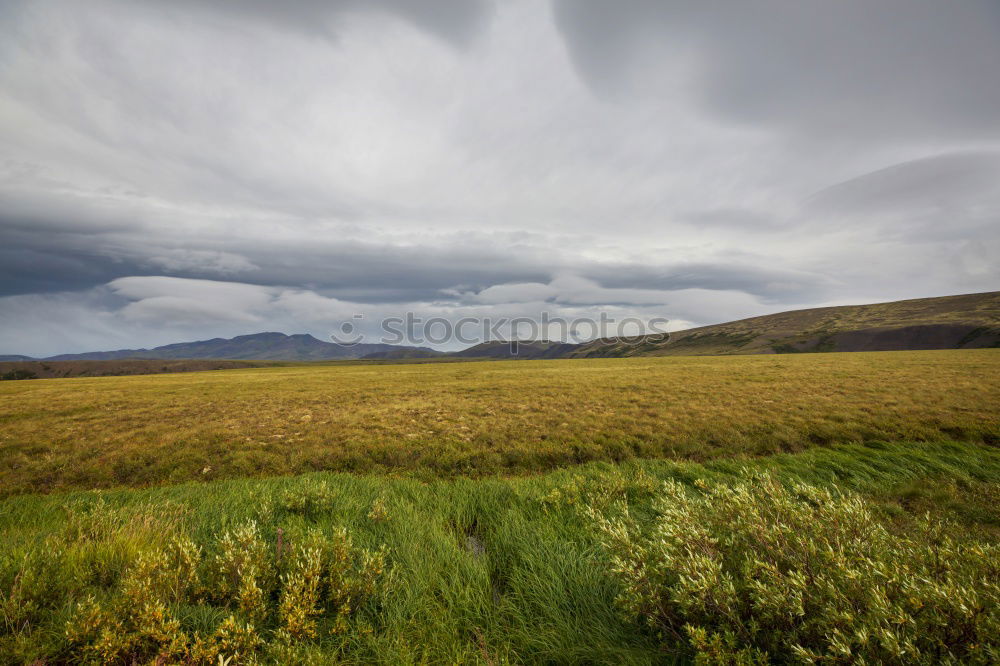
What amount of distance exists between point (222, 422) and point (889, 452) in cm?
2851

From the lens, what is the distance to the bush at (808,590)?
2.69 meters

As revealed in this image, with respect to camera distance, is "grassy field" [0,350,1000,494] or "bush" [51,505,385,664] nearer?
"bush" [51,505,385,664]

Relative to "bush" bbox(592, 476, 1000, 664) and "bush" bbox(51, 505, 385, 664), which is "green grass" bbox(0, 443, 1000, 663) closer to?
"bush" bbox(51, 505, 385, 664)

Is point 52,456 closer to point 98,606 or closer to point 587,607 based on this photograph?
point 98,606

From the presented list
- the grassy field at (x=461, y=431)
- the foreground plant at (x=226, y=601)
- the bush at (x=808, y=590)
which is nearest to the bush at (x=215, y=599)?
the foreground plant at (x=226, y=601)

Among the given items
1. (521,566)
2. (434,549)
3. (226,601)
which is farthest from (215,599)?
(521,566)

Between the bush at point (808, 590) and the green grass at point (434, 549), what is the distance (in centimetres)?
50

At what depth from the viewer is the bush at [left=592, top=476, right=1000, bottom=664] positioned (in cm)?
269

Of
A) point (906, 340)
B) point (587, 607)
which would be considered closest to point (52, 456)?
point (587, 607)

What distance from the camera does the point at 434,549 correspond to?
18.1ft

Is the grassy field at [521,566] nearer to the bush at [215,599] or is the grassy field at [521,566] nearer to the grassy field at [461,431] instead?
the bush at [215,599]

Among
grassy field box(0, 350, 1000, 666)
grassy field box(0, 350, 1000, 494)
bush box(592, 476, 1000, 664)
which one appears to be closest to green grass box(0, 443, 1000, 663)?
grassy field box(0, 350, 1000, 666)

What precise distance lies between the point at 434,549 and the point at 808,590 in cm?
442

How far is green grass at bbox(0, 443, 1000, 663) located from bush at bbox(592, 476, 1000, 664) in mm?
503
